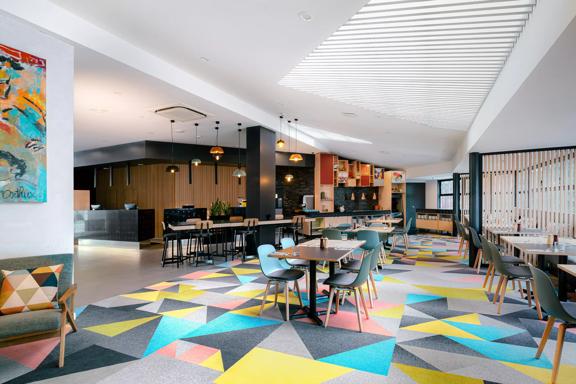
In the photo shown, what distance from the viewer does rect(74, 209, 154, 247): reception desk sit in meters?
10.5

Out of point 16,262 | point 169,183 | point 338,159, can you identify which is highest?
point 338,159

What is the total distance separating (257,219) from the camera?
813 cm

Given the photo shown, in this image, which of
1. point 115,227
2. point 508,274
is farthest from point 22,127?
point 115,227

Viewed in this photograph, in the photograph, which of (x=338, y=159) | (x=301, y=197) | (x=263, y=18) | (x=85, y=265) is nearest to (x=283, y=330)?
(x=263, y=18)

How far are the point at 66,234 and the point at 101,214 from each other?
26.4ft

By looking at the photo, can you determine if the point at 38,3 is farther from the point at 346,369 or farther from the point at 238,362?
the point at 346,369

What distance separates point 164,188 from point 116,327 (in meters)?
9.48

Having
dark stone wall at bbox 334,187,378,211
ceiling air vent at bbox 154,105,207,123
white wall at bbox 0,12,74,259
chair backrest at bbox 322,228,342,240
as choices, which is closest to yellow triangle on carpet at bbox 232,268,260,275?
chair backrest at bbox 322,228,342,240

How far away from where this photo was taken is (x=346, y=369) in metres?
2.85

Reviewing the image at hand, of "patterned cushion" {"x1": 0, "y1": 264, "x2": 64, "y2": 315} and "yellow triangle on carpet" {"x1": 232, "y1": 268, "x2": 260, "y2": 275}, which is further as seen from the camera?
"yellow triangle on carpet" {"x1": 232, "y1": 268, "x2": 260, "y2": 275}

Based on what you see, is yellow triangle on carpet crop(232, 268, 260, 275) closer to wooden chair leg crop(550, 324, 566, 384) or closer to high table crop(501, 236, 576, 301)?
high table crop(501, 236, 576, 301)

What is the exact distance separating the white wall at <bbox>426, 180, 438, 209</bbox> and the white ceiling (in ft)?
27.6

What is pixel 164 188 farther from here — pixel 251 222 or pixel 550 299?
pixel 550 299

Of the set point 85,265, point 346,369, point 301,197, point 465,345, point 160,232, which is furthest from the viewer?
point 301,197
